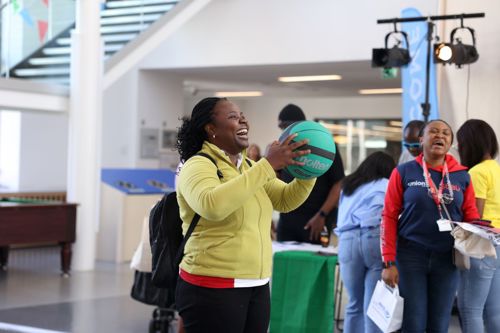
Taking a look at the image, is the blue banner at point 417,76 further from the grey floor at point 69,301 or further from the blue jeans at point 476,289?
the blue jeans at point 476,289

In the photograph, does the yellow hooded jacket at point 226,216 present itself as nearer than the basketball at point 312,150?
Yes

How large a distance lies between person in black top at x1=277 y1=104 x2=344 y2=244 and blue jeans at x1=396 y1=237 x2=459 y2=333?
1828 millimetres

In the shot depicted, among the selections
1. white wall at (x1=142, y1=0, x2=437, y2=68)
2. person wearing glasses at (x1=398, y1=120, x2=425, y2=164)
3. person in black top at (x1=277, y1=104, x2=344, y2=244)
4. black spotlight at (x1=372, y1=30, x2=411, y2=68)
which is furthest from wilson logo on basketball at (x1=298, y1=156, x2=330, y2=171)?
white wall at (x1=142, y1=0, x2=437, y2=68)

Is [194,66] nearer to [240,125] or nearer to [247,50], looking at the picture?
[247,50]

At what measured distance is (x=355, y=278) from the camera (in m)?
5.14

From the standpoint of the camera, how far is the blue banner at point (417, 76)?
26.2 feet

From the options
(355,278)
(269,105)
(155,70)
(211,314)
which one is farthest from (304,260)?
(269,105)

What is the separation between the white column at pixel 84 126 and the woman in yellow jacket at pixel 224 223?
22.8 ft

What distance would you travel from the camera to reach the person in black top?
6125 mm

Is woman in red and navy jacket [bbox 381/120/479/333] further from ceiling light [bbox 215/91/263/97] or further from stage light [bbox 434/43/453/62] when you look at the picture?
ceiling light [bbox 215/91/263/97]

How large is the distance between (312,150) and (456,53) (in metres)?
4.94

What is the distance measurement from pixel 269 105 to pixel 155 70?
6.49 metres

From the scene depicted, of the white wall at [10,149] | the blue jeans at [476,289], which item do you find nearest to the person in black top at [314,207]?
the blue jeans at [476,289]

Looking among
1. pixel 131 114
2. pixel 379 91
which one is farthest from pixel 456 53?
pixel 379 91
